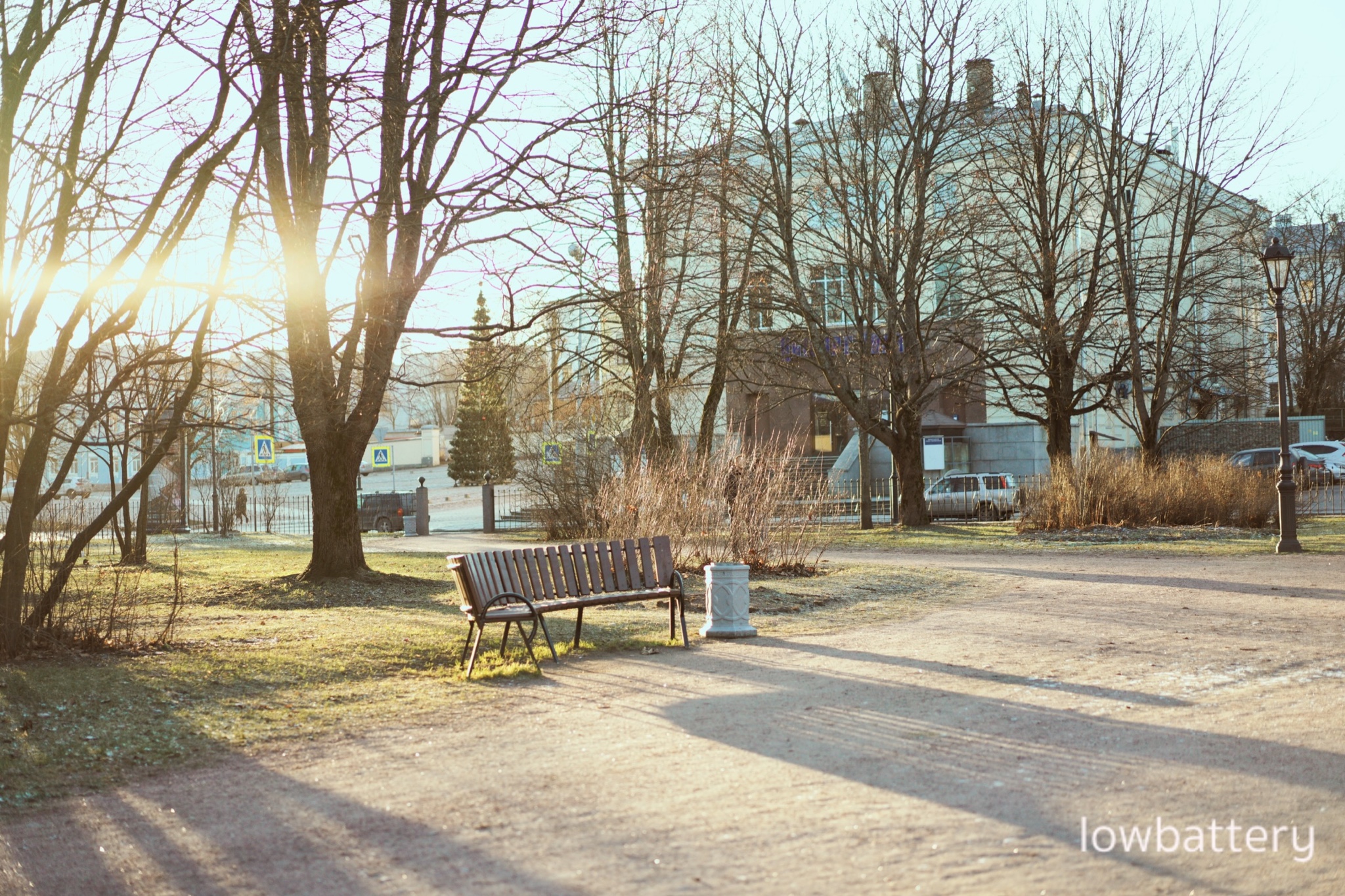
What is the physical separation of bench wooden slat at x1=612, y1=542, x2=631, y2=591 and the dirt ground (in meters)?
1.50

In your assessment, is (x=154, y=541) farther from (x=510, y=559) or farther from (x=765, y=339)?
(x=510, y=559)

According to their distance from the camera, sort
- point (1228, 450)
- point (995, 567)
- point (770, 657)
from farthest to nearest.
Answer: point (1228, 450)
point (995, 567)
point (770, 657)

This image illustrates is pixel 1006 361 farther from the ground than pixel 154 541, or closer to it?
farther from the ground

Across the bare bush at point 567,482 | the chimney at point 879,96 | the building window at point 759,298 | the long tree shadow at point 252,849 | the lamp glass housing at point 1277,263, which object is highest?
the chimney at point 879,96

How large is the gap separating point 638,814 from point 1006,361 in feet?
81.4

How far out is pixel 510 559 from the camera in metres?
10.3

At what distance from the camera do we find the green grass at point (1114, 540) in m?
20.3

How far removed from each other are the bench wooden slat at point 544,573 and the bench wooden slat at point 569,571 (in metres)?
0.14

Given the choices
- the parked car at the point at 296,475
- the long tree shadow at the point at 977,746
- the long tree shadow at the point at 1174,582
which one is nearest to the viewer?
the long tree shadow at the point at 977,746

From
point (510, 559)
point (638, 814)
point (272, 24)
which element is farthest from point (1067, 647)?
point (272, 24)

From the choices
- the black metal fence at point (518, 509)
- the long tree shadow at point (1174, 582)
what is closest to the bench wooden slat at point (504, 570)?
the long tree shadow at point (1174, 582)

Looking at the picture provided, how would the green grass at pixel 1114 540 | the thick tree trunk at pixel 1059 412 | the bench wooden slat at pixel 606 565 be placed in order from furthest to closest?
the thick tree trunk at pixel 1059 412
the green grass at pixel 1114 540
the bench wooden slat at pixel 606 565

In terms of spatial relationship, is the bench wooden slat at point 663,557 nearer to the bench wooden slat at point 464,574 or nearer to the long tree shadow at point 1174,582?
the bench wooden slat at point 464,574

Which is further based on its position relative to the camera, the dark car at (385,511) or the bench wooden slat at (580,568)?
the dark car at (385,511)
